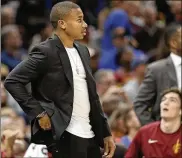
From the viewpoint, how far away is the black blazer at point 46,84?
563 centimetres

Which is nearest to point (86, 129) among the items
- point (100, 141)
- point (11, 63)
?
point (100, 141)

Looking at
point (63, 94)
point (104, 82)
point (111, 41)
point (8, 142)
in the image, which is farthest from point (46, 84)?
point (111, 41)

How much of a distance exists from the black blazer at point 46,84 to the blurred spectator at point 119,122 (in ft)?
Answer: 9.55

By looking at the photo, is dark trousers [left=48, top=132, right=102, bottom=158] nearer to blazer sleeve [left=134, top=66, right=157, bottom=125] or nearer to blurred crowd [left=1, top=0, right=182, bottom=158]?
blazer sleeve [left=134, top=66, right=157, bottom=125]

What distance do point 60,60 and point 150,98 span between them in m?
2.27

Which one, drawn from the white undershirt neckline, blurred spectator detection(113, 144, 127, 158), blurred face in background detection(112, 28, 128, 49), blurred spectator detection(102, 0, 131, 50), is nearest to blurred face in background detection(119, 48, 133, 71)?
blurred face in background detection(112, 28, 128, 49)

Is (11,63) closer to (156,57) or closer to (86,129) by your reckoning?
(156,57)

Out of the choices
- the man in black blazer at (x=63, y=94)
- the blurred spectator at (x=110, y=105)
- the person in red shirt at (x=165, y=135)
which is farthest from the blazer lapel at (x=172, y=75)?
the man in black blazer at (x=63, y=94)

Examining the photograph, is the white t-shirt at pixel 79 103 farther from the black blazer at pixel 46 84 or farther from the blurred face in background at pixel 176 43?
the blurred face in background at pixel 176 43

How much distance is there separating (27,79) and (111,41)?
255 inches

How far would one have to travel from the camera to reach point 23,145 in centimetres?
823

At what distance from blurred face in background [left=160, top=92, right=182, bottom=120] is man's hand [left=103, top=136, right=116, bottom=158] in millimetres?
1533

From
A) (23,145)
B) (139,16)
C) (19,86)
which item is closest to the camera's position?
(19,86)

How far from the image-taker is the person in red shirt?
24.1 ft
